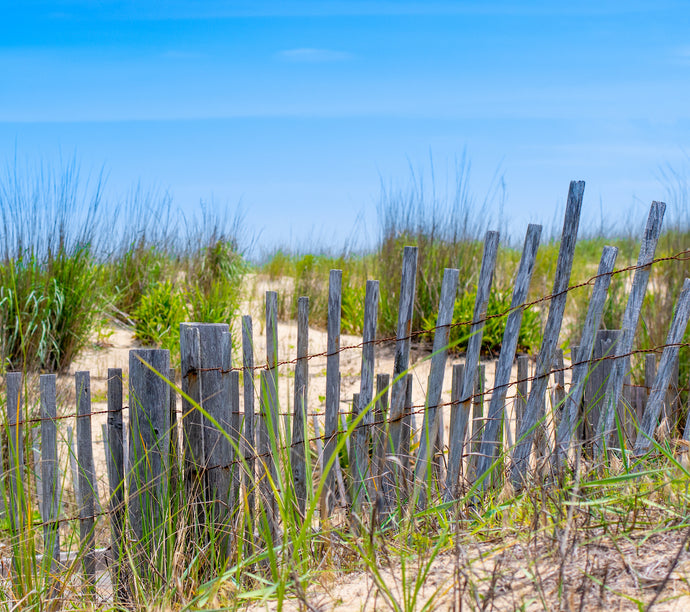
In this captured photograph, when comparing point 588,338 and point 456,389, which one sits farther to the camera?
point 456,389

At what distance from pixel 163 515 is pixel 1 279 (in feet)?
13.6

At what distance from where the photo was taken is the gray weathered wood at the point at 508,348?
2.38m

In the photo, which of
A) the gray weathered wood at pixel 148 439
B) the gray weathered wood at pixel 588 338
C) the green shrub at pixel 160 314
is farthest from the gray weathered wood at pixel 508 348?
the green shrub at pixel 160 314

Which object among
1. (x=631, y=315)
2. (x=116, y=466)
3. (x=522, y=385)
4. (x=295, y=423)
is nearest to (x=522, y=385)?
(x=522, y=385)

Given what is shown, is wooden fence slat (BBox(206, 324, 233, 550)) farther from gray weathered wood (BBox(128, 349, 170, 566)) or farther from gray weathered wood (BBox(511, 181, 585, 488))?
gray weathered wood (BBox(511, 181, 585, 488))

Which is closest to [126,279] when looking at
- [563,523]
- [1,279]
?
[1,279]

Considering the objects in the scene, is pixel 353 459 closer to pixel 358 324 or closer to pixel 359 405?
pixel 359 405

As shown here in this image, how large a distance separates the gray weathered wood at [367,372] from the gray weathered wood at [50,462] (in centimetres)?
120

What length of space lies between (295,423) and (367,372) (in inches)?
14.8

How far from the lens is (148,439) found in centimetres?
223

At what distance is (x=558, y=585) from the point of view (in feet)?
4.42

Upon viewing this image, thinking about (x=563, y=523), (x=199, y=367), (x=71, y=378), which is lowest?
(x=71, y=378)

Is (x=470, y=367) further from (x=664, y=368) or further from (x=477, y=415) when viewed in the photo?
(x=664, y=368)

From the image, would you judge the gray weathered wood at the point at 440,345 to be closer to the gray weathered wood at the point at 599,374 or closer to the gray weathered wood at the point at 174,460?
the gray weathered wood at the point at 599,374
